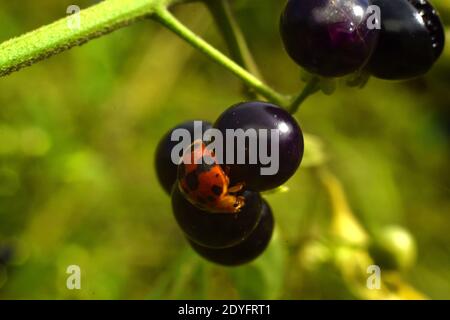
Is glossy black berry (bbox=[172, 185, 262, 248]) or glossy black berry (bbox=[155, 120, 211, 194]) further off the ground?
glossy black berry (bbox=[155, 120, 211, 194])

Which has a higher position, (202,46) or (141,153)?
(141,153)

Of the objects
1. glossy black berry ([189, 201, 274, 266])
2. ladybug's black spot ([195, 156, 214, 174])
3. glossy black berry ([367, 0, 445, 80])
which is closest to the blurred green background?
glossy black berry ([189, 201, 274, 266])

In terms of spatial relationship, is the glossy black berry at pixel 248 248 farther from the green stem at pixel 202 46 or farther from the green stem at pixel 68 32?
the green stem at pixel 68 32

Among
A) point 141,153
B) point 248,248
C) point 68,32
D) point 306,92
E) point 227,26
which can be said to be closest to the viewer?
point 68,32

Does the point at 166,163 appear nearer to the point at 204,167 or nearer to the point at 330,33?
the point at 204,167

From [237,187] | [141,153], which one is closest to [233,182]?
[237,187]

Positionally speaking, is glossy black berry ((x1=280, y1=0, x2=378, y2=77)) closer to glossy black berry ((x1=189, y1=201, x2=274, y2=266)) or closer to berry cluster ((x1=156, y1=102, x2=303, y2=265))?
berry cluster ((x1=156, y1=102, x2=303, y2=265))

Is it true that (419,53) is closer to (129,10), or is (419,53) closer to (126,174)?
(129,10)
